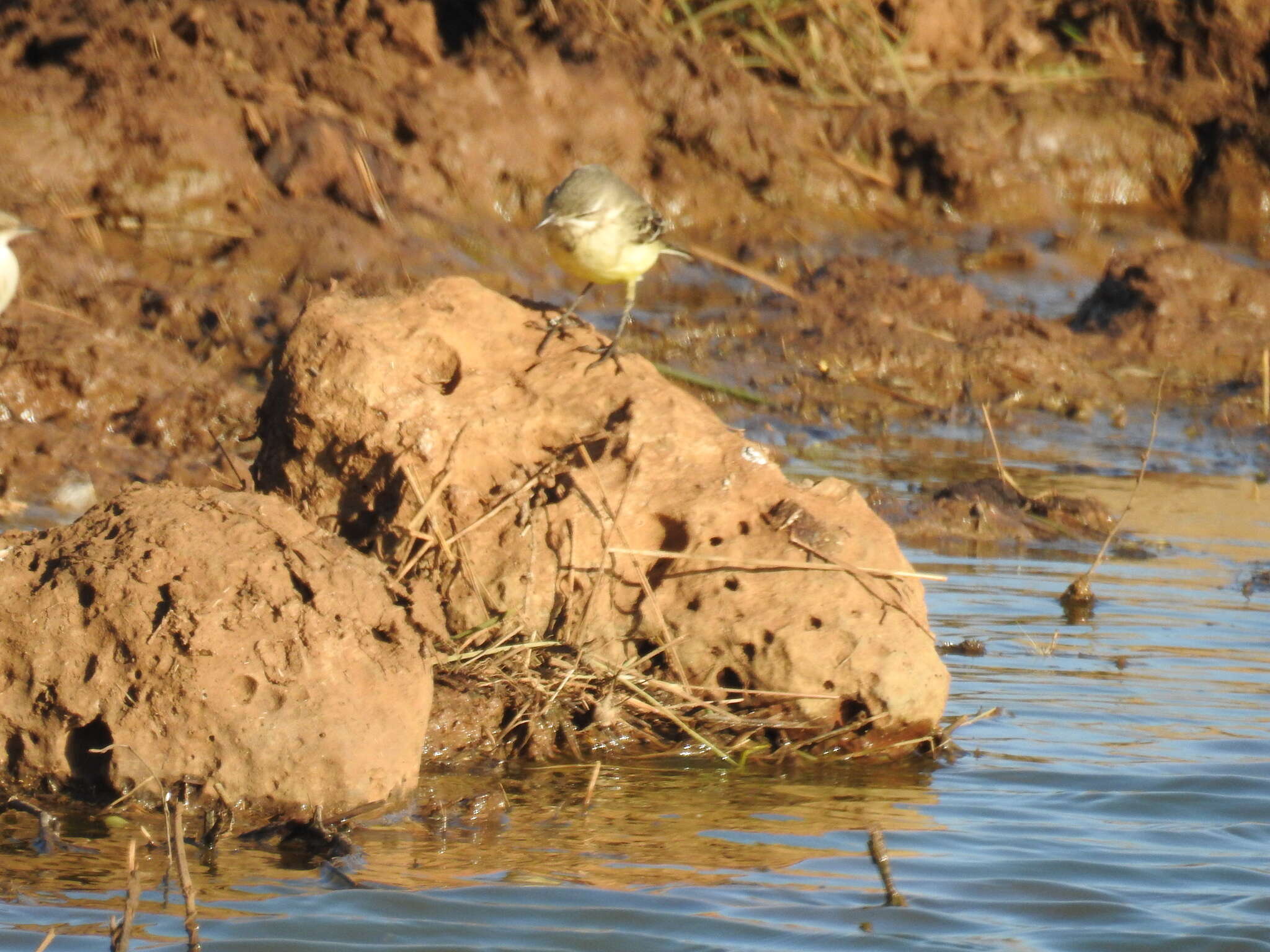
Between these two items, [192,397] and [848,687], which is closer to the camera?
[848,687]

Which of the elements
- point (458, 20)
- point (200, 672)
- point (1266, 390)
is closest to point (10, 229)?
point (200, 672)

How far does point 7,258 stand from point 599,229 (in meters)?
3.05

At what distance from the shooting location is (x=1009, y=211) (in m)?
16.0

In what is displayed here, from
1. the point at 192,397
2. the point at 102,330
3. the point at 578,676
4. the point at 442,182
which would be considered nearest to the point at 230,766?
the point at 578,676

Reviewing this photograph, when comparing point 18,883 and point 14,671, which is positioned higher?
point 14,671

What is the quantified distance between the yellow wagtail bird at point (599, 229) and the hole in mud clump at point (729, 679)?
6.00 feet

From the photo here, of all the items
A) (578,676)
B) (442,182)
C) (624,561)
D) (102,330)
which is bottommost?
(578,676)

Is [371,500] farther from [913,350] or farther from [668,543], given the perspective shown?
[913,350]

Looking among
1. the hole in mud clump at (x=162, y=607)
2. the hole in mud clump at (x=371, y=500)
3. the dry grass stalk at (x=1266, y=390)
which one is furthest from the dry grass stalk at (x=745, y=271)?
the hole in mud clump at (x=162, y=607)

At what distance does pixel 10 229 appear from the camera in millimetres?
8656

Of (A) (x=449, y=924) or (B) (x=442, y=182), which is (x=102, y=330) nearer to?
(B) (x=442, y=182)

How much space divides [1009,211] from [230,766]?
12.3m

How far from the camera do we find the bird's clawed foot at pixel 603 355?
6258 mm

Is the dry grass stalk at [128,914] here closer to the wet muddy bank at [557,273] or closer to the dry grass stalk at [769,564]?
the wet muddy bank at [557,273]
